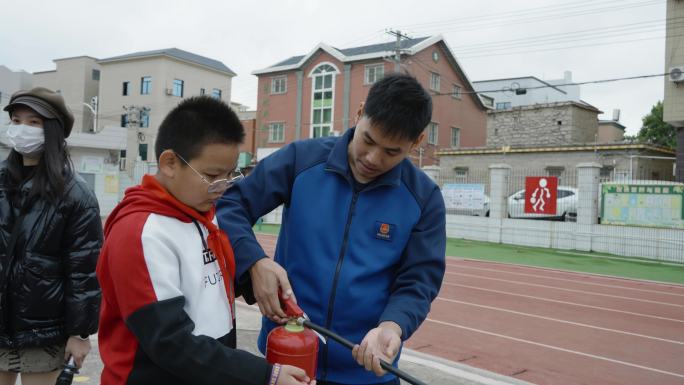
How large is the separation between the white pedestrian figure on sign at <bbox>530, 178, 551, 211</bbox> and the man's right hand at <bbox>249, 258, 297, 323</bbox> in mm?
16279

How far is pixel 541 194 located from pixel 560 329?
1061 centimetres

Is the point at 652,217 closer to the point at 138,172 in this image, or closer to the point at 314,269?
the point at 314,269

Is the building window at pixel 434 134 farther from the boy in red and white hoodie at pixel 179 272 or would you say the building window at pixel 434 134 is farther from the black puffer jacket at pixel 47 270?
the boy in red and white hoodie at pixel 179 272

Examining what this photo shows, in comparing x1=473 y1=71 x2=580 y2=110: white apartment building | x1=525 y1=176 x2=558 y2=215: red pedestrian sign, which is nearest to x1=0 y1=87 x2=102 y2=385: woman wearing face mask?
x1=525 y1=176 x2=558 y2=215: red pedestrian sign

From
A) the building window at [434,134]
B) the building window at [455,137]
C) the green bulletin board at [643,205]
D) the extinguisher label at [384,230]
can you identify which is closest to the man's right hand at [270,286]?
the extinguisher label at [384,230]

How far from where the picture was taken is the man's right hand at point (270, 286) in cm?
163

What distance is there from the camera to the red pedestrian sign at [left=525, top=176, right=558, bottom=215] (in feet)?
→ 54.8

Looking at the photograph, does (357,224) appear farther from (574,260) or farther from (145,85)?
(145,85)

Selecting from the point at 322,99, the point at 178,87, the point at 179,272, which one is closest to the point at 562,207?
the point at 179,272

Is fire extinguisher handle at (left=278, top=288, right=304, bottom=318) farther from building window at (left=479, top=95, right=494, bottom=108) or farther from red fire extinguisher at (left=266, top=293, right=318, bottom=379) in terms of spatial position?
building window at (left=479, top=95, right=494, bottom=108)

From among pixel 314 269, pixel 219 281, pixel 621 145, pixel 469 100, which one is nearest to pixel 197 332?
pixel 219 281

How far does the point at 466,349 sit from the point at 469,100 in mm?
31325

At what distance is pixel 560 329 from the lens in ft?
22.9

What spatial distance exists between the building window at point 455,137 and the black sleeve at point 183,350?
33412mm
